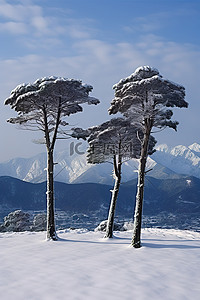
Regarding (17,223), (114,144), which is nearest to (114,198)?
(114,144)

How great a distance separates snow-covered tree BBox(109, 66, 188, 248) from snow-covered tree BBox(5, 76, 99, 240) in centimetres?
219

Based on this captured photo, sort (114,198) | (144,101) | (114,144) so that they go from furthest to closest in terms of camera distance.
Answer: (114,144)
(114,198)
(144,101)

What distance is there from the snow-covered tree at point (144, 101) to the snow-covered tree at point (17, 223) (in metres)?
24.5

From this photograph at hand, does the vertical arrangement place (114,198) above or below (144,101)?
below

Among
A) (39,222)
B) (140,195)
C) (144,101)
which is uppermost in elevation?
(144,101)

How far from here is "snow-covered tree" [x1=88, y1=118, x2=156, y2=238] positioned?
16484mm

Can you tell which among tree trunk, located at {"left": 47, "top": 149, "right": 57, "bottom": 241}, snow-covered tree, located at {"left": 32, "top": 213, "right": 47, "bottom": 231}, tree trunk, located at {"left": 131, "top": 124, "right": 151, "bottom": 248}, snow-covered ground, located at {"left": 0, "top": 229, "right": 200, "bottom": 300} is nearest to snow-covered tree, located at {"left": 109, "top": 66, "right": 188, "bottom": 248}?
tree trunk, located at {"left": 131, "top": 124, "right": 151, "bottom": 248}

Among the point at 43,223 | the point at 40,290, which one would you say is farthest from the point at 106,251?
the point at 43,223

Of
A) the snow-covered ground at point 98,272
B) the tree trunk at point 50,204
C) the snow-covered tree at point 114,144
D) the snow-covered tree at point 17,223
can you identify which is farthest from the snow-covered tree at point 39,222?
the snow-covered ground at point 98,272

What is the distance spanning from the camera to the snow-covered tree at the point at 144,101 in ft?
40.8

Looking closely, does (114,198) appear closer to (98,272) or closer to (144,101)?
(144,101)

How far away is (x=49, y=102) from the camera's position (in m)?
14.6

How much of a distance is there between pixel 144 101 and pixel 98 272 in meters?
7.91

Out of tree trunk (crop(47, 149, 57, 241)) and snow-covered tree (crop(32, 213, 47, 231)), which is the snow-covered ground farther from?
snow-covered tree (crop(32, 213, 47, 231))
